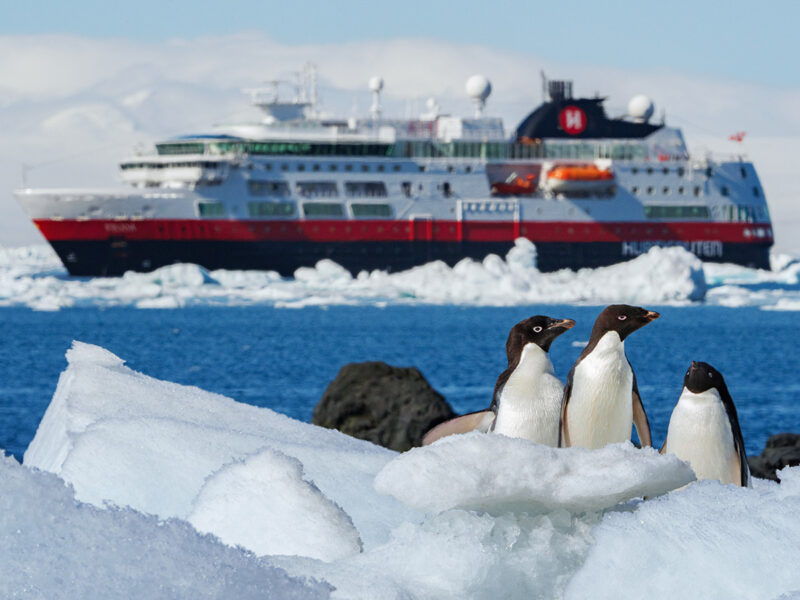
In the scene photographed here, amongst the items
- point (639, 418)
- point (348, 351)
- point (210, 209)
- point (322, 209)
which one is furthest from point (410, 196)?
point (639, 418)

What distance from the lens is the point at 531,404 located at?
17.4 ft

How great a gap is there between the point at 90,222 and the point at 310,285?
32.8ft

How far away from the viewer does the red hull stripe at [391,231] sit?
54531mm

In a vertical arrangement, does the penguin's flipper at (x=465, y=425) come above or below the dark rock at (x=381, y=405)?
above

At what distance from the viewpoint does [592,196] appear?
58344 millimetres

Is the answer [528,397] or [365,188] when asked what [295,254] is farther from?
[528,397]

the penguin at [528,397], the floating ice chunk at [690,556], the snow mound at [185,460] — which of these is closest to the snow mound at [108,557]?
the snow mound at [185,460]

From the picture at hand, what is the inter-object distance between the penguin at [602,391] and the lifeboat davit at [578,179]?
52.2 meters

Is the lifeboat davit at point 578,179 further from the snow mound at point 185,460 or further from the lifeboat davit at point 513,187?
the snow mound at point 185,460

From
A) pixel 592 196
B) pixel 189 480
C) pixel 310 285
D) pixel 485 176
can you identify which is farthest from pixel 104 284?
pixel 189 480

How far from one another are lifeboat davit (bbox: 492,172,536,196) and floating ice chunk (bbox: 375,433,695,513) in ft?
180

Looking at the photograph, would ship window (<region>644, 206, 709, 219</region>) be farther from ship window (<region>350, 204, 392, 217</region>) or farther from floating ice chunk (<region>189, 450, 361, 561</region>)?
floating ice chunk (<region>189, 450, 361, 561</region>)

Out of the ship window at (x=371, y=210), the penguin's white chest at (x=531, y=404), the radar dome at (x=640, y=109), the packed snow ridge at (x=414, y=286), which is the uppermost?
the penguin's white chest at (x=531, y=404)

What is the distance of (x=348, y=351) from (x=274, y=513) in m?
33.3
